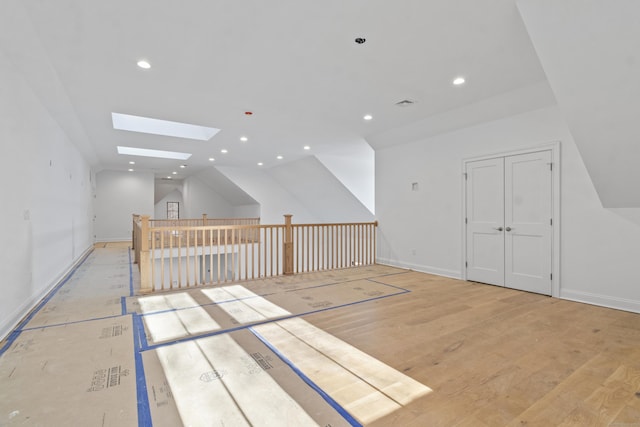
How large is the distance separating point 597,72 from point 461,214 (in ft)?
9.87

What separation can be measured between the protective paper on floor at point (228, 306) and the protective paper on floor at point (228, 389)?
0.44 m

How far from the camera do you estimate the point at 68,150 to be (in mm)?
6285

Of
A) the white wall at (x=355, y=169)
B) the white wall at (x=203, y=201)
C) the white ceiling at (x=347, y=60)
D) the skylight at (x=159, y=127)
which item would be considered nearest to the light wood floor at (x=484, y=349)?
the white ceiling at (x=347, y=60)

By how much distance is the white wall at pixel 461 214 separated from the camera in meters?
3.74

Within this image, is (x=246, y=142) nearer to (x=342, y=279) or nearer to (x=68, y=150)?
(x=68, y=150)

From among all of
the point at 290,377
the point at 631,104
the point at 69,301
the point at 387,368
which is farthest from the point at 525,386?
the point at 69,301

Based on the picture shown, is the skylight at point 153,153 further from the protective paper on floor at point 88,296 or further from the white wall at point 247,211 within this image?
the protective paper on floor at point 88,296

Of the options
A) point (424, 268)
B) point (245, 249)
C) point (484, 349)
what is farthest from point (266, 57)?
point (424, 268)

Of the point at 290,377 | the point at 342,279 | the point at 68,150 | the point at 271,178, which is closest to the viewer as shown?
the point at 290,377

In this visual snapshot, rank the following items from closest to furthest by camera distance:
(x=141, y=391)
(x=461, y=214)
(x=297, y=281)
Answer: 1. (x=141, y=391)
2. (x=297, y=281)
3. (x=461, y=214)

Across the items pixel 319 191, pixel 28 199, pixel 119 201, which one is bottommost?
pixel 28 199

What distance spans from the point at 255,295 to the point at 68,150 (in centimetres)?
538

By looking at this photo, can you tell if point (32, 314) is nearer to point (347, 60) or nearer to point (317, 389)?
point (317, 389)

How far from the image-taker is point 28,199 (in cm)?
365
